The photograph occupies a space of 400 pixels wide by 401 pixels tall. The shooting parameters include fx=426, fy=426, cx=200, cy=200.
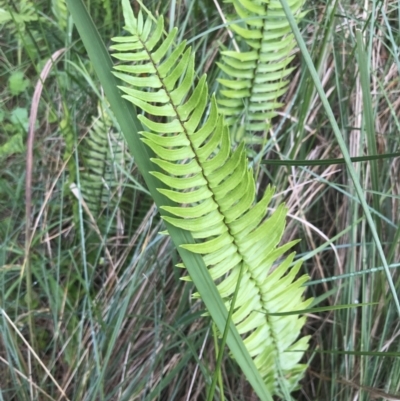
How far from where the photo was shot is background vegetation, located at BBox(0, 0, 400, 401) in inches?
30.7

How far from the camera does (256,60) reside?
811 millimetres

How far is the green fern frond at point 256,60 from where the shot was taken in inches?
29.6

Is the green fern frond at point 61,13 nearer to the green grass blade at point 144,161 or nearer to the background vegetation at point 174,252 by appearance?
the background vegetation at point 174,252

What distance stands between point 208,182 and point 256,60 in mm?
363

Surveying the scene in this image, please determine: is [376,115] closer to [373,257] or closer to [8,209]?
[373,257]

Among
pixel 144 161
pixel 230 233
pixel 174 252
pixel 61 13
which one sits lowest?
pixel 174 252

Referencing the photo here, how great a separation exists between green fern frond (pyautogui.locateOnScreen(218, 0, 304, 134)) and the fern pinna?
0.69 feet

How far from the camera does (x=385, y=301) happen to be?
717mm

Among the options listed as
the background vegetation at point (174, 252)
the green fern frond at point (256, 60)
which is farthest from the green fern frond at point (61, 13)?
the green fern frond at point (256, 60)

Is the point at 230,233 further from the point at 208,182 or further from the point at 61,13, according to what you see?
the point at 61,13


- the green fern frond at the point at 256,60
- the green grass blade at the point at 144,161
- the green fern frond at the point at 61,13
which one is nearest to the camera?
the green grass blade at the point at 144,161

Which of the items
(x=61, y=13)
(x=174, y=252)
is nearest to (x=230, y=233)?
(x=174, y=252)

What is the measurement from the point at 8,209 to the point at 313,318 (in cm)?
80

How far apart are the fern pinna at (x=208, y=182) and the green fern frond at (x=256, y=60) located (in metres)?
0.21
